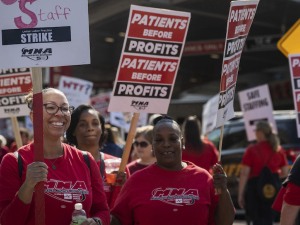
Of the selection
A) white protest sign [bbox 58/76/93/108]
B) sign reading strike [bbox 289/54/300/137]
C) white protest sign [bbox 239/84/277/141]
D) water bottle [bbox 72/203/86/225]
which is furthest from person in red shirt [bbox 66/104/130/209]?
white protest sign [bbox 239/84/277/141]

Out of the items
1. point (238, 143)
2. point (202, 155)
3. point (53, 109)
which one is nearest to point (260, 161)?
point (202, 155)

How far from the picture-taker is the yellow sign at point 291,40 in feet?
16.5

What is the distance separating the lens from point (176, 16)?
4.13m

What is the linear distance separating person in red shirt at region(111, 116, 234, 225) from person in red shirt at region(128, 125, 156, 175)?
1921 millimetres

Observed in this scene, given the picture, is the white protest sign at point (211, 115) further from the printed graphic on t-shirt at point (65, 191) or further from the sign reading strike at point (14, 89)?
the printed graphic on t-shirt at point (65, 191)

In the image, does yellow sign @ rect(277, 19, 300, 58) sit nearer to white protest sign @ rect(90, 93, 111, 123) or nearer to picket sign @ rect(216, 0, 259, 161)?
picket sign @ rect(216, 0, 259, 161)

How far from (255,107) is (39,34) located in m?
6.77

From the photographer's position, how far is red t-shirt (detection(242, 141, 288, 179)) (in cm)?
705

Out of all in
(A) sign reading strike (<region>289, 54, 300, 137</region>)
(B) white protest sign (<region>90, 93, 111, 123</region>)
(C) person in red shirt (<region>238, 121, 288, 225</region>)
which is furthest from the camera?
(B) white protest sign (<region>90, 93, 111, 123</region>)

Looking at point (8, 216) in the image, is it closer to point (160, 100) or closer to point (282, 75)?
point (160, 100)

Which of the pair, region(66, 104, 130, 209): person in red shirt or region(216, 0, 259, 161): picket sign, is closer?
region(216, 0, 259, 161): picket sign

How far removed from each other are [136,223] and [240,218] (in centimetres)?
713

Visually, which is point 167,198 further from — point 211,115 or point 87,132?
point 211,115

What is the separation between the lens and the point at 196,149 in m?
6.47
